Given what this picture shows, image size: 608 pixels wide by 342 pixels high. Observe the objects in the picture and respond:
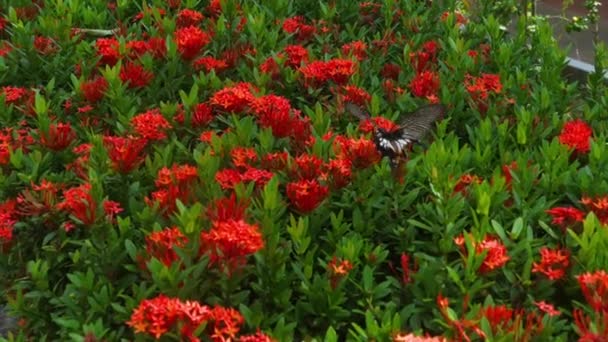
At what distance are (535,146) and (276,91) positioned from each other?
41.7 inches

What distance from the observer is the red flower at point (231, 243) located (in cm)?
203

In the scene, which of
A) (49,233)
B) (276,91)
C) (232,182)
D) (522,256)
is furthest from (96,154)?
(522,256)

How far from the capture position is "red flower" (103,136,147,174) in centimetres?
260

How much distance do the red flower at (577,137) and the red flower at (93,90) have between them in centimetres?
164

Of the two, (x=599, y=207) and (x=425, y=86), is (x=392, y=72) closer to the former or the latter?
(x=425, y=86)

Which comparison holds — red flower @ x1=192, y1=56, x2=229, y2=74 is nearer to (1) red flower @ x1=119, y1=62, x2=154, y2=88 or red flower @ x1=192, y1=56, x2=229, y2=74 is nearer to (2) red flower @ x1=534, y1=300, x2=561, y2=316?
(1) red flower @ x1=119, y1=62, x2=154, y2=88

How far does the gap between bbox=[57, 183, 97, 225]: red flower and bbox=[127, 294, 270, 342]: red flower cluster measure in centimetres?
52

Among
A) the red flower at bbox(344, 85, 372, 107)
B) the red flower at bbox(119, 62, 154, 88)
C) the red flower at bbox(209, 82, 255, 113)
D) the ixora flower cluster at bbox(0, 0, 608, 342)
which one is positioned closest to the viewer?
the ixora flower cluster at bbox(0, 0, 608, 342)

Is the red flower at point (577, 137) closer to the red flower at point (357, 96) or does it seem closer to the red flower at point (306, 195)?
the red flower at point (357, 96)

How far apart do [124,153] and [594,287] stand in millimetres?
1378

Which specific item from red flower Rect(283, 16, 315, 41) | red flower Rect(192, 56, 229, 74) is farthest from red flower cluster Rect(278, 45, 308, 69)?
red flower Rect(283, 16, 315, 41)

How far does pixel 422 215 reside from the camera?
2408mm

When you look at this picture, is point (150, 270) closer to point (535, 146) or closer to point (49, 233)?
point (49, 233)

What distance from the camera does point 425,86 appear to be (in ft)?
10.9
